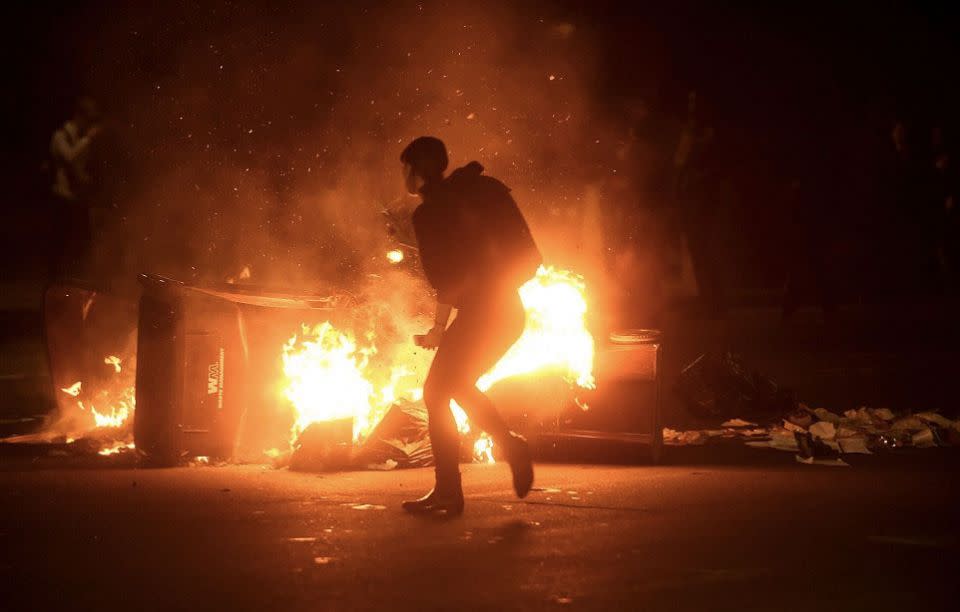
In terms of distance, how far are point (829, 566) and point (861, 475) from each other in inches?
105

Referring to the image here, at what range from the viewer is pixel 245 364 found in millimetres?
9656

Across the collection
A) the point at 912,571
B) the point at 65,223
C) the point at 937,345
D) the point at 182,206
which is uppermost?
the point at 65,223

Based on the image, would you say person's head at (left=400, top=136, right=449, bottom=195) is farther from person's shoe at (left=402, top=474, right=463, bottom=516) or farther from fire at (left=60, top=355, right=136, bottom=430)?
fire at (left=60, top=355, right=136, bottom=430)

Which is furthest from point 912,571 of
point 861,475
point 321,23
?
point 321,23

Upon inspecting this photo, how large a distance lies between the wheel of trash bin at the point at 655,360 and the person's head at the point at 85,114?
13.6 metres

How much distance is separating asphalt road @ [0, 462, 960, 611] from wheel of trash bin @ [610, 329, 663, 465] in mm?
308

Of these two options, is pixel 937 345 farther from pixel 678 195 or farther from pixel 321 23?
pixel 321 23

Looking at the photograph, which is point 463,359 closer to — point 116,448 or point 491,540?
point 491,540

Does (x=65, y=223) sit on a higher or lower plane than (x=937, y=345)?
higher

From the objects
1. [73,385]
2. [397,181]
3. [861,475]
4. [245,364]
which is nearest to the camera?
[861,475]

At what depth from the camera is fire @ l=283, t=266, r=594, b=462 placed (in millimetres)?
9758

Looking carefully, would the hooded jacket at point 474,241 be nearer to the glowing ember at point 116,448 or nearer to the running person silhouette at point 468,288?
the running person silhouette at point 468,288

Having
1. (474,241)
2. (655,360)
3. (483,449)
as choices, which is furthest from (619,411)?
(474,241)

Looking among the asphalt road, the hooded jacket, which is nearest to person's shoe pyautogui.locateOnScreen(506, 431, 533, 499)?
the asphalt road
